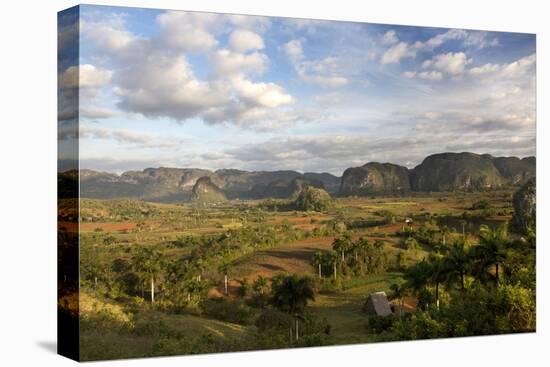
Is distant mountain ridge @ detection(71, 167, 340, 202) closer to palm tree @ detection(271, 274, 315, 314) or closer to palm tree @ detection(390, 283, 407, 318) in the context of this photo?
palm tree @ detection(271, 274, 315, 314)

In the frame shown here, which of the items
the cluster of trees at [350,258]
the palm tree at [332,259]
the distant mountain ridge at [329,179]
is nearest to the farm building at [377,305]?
the cluster of trees at [350,258]

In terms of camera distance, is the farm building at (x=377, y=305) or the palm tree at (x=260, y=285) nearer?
the palm tree at (x=260, y=285)

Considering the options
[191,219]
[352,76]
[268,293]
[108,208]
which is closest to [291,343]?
[268,293]

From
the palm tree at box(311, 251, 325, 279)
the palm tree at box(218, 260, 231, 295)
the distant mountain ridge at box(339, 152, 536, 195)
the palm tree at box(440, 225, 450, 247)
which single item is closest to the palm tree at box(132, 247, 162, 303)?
the palm tree at box(218, 260, 231, 295)

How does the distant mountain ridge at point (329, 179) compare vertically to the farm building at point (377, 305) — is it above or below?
above

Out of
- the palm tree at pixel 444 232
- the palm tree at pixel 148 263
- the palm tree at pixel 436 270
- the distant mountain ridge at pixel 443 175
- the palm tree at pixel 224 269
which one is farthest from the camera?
the palm tree at pixel 444 232

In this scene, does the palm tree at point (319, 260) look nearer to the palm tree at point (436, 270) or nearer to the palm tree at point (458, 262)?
the palm tree at point (436, 270)

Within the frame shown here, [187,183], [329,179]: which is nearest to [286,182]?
[329,179]
